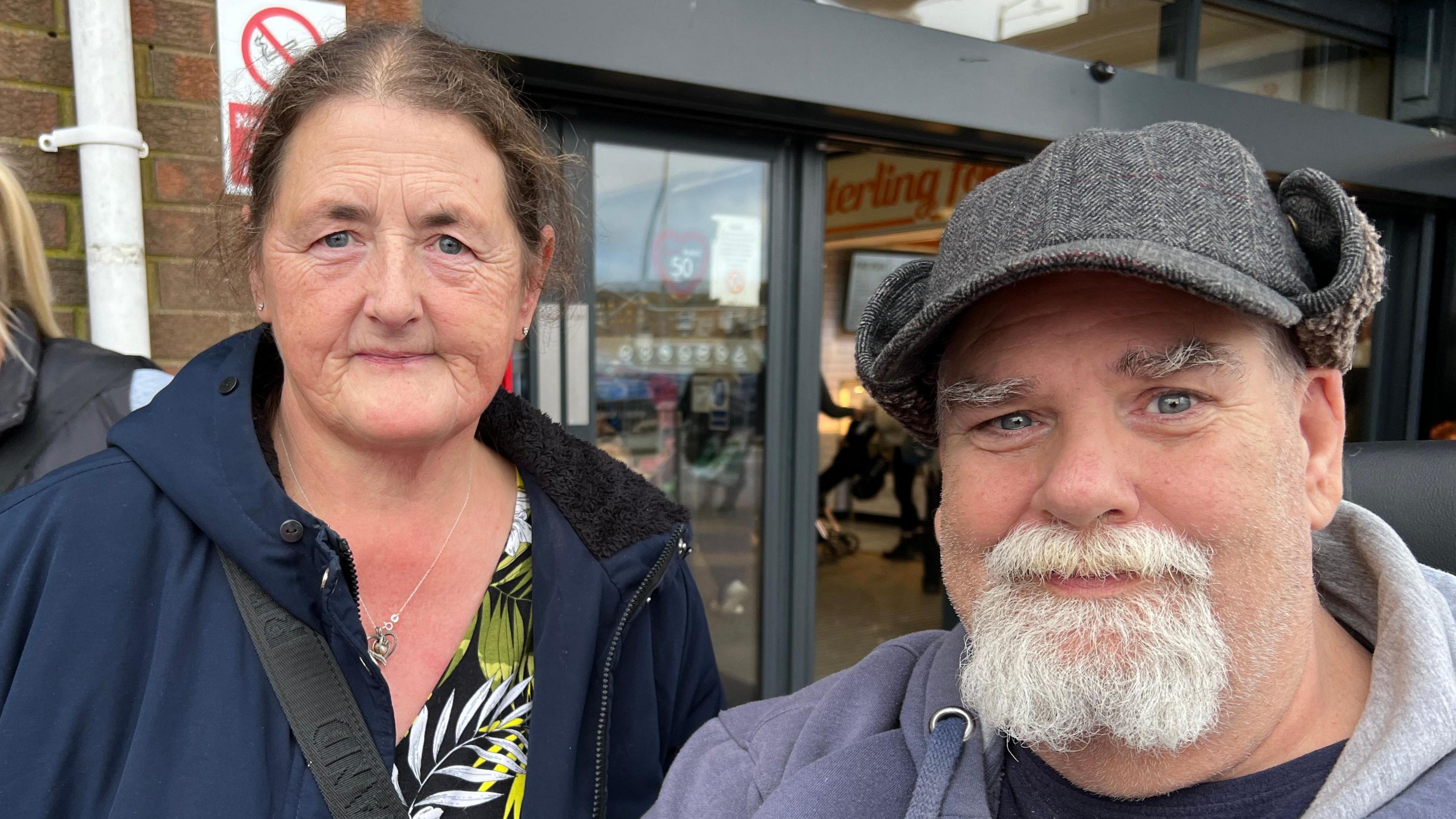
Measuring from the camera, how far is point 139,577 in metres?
1.21

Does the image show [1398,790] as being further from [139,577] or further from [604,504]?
[139,577]

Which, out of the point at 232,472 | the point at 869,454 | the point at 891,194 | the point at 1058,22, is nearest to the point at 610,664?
the point at 232,472

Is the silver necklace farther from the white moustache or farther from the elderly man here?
the white moustache

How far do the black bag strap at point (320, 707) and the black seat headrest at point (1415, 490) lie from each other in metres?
1.67

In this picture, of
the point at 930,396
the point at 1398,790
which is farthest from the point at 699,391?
the point at 1398,790

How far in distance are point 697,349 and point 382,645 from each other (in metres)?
2.44

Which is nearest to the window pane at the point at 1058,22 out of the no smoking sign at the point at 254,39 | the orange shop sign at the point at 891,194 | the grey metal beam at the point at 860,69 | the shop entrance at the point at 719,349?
the grey metal beam at the point at 860,69

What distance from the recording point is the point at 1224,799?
108 cm

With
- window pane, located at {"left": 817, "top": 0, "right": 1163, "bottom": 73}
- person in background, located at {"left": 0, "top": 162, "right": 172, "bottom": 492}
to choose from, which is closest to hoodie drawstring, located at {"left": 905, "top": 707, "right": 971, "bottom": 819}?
person in background, located at {"left": 0, "top": 162, "right": 172, "bottom": 492}

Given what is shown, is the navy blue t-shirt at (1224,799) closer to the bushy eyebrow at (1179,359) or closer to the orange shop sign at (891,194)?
the bushy eyebrow at (1179,359)

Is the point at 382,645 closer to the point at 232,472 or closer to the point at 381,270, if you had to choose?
the point at 232,472

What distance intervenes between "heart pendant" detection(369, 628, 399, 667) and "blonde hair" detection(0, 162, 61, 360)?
95 centimetres

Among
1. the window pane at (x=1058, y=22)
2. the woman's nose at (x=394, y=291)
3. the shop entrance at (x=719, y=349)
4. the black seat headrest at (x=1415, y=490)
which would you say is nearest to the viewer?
the woman's nose at (x=394, y=291)

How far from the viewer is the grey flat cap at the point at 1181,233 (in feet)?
3.20
